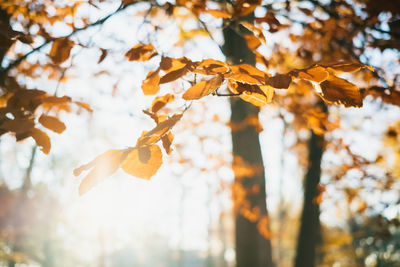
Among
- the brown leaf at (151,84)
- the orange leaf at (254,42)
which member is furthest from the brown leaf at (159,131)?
the orange leaf at (254,42)

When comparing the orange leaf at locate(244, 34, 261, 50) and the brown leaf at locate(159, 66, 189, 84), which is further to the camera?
the orange leaf at locate(244, 34, 261, 50)

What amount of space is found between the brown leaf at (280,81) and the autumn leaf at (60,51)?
1016 millimetres

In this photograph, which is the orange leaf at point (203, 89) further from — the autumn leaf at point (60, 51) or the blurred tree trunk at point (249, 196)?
the blurred tree trunk at point (249, 196)

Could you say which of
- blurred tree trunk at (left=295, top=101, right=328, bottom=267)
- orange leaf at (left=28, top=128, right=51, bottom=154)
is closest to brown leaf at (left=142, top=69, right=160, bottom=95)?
orange leaf at (left=28, top=128, right=51, bottom=154)

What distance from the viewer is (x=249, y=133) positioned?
8.75 ft

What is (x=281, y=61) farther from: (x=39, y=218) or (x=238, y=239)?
(x=39, y=218)

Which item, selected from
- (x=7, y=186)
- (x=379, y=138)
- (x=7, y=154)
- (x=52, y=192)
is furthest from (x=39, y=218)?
(x=379, y=138)

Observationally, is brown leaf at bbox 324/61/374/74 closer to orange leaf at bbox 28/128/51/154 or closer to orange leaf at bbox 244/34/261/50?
orange leaf at bbox 244/34/261/50

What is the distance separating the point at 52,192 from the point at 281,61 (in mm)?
18902

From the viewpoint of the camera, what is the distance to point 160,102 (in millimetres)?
1062

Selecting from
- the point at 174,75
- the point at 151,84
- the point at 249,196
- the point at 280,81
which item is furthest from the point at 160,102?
the point at 249,196

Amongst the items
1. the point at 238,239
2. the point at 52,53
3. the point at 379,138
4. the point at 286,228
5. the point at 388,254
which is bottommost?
the point at 286,228

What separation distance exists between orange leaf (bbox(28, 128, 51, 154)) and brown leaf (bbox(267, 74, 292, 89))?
860 mm

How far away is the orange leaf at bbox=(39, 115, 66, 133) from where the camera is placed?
3.26 feet
